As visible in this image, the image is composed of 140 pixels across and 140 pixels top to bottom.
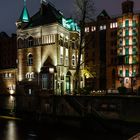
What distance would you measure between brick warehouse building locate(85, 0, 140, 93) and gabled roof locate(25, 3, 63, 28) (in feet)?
106

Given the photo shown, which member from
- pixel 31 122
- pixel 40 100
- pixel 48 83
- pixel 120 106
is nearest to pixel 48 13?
pixel 48 83

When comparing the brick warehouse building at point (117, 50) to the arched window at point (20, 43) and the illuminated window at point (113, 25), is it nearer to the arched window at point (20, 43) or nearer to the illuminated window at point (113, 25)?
the illuminated window at point (113, 25)

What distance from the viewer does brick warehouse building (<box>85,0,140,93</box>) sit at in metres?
90.9

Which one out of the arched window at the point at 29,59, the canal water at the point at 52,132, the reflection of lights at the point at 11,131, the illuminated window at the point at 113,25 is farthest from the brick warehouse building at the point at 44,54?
the illuminated window at the point at 113,25

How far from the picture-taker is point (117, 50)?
309 feet

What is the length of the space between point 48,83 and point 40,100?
177 inches

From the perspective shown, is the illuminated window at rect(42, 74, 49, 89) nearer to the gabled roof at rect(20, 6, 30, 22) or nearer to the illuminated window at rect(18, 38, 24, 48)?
the illuminated window at rect(18, 38, 24, 48)

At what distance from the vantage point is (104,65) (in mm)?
98500

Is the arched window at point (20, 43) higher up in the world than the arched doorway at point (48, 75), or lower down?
higher up

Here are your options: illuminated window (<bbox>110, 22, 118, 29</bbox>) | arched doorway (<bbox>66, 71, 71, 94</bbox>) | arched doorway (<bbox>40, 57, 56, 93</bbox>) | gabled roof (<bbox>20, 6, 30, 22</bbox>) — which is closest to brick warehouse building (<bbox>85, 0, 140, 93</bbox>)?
illuminated window (<bbox>110, 22, 118, 29</bbox>)

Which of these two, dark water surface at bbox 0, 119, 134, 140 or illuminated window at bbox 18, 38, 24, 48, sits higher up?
illuminated window at bbox 18, 38, 24, 48

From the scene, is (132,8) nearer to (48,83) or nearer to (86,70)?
(86,70)

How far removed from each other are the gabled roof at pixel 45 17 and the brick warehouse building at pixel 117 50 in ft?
106

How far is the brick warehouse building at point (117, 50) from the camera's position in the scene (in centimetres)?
9088
